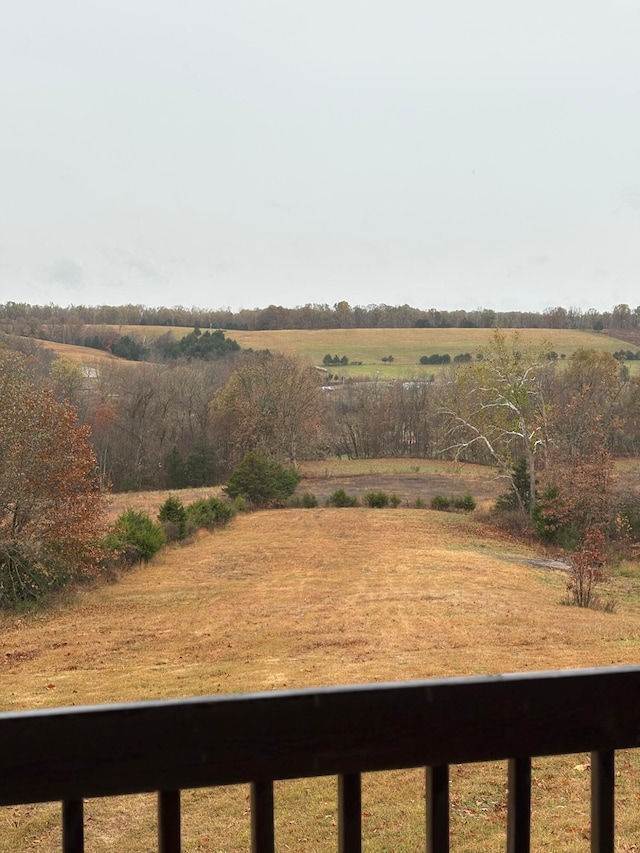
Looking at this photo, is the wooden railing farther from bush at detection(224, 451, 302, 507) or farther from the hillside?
the hillside

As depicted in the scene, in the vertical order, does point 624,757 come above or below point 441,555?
above

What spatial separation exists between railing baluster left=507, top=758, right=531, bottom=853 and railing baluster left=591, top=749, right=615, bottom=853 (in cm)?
14

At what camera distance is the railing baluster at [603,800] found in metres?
1.42

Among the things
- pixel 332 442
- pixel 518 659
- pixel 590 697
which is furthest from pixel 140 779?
pixel 332 442

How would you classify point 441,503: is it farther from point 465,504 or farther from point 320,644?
point 320,644

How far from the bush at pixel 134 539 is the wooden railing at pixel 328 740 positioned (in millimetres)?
19724

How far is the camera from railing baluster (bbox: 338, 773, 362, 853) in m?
1.32

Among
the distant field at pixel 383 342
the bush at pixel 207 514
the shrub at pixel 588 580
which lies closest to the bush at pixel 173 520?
the bush at pixel 207 514

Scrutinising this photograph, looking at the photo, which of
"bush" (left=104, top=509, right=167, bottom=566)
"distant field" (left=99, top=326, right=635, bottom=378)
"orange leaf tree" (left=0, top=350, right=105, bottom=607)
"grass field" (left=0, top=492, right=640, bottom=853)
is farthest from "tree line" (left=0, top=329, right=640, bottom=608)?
"distant field" (left=99, top=326, right=635, bottom=378)

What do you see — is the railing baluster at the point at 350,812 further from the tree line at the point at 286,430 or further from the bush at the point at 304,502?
the bush at the point at 304,502

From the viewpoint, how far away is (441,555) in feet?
74.4

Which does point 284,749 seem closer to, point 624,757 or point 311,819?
point 311,819

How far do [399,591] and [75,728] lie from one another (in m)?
17.1

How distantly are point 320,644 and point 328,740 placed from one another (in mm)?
11921
